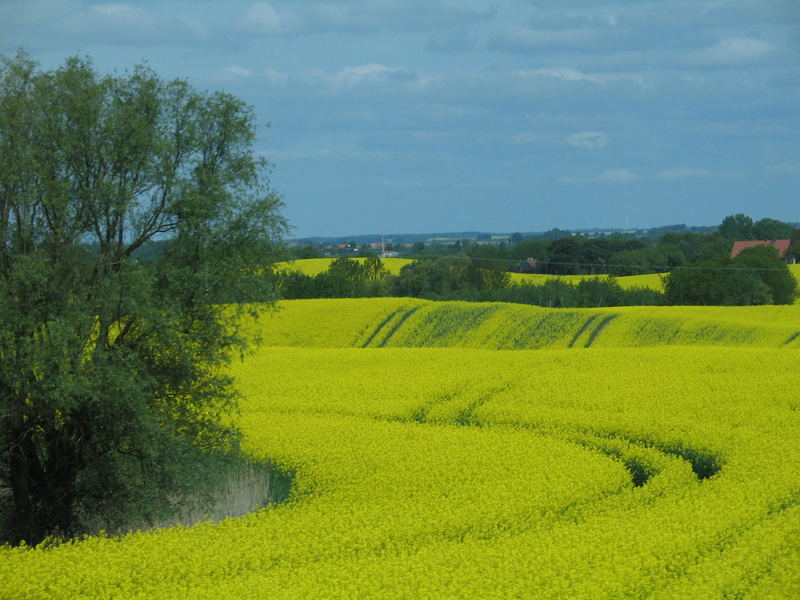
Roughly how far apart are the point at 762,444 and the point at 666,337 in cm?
2378

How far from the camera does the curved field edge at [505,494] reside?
40.0ft

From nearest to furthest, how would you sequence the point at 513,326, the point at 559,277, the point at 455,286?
the point at 513,326 → the point at 559,277 → the point at 455,286

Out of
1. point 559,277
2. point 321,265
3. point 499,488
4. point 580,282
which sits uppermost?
point 321,265

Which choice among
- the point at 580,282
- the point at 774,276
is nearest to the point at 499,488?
the point at 580,282

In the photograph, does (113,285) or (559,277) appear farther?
(559,277)

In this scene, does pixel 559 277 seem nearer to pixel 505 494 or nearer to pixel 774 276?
pixel 774 276

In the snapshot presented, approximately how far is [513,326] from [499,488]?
1192 inches

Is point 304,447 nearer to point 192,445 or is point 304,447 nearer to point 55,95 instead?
point 192,445

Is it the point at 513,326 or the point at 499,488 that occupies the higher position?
the point at 513,326

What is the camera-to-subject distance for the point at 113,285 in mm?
17031

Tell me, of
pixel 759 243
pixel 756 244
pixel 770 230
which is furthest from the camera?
pixel 770 230

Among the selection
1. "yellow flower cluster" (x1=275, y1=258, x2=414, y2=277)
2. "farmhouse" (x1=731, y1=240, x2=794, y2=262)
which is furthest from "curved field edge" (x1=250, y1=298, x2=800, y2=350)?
"farmhouse" (x1=731, y1=240, x2=794, y2=262)

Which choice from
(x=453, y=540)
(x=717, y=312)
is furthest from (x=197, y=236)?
(x=717, y=312)

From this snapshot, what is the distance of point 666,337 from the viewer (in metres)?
44.1
